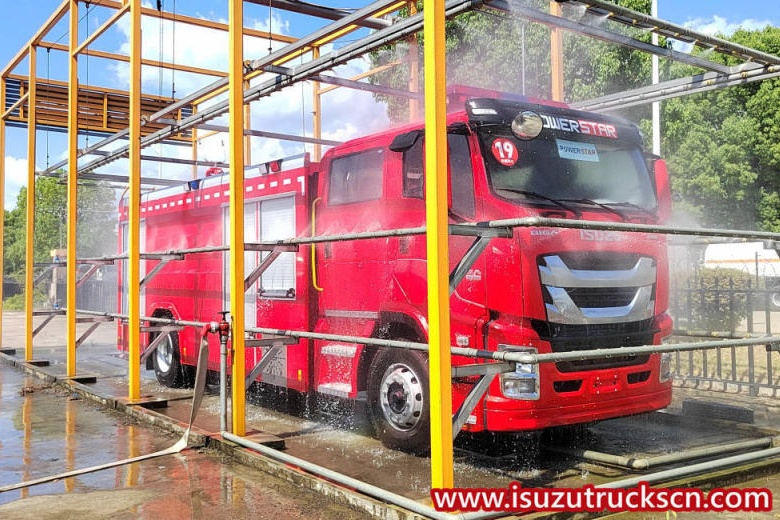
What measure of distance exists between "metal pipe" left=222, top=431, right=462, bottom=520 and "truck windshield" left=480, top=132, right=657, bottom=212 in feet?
7.88

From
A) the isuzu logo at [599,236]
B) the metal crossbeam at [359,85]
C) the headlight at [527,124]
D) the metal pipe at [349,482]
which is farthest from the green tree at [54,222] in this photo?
the isuzu logo at [599,236]

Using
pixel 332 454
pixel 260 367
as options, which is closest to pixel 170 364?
pixel 260 367

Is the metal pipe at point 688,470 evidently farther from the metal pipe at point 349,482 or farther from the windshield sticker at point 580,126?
the windshield sticker at point 580,126

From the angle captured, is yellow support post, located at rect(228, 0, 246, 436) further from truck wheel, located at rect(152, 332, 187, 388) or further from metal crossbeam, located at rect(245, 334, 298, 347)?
truck wheel, located at rect(152, 332, 187, 388)

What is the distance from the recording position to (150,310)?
10594 millimetres

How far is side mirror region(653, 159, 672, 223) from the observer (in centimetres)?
660

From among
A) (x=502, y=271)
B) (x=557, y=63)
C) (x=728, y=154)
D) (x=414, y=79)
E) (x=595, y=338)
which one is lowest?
(x=595, y=338)

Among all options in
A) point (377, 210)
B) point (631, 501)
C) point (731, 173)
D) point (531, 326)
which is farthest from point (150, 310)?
point (731, 173)

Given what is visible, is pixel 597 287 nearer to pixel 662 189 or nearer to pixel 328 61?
pixel 662 189

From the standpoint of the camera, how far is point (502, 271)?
17.6 ft

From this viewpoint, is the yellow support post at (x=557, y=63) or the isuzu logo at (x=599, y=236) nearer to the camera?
the isuzu logo at (x=599, y=236)

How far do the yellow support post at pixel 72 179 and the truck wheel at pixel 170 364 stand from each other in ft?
4.07

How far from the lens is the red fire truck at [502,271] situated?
5332 mm

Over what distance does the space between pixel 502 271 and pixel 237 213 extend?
7.95 feet
